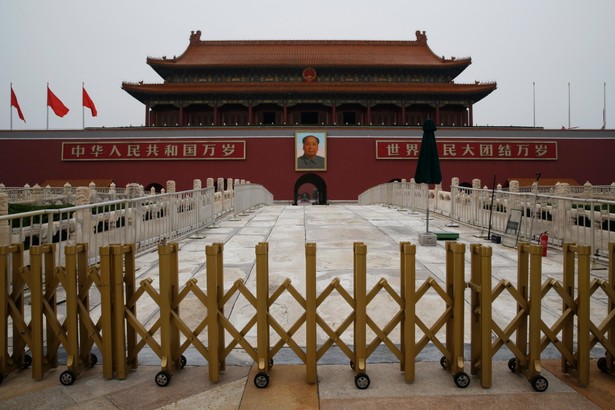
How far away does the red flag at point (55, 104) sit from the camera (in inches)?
1128

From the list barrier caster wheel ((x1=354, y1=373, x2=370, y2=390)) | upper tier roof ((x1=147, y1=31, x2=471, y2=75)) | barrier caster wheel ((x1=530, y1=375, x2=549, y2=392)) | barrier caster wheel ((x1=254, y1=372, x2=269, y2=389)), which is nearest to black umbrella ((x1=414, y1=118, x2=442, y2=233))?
barrier caster wheel ((x1=530, y1=375, x2=549, y2=392))

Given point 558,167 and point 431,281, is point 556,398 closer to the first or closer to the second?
point 431,281

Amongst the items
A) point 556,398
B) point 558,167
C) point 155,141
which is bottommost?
point 556,398

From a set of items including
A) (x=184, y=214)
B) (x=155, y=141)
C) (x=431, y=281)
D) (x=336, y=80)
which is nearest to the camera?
(x=431, y=281)

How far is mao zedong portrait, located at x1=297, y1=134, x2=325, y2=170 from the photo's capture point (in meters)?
27.7

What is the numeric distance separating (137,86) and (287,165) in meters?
11.7

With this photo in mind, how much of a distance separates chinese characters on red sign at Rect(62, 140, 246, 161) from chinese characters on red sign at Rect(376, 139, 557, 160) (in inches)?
374

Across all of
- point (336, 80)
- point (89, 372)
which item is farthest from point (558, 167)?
point (89, 372)

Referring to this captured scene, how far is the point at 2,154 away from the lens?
28047 millimetres

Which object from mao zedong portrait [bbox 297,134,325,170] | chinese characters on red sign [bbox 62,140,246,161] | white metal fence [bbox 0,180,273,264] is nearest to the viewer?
white metal fence [bbox 0,180,273,264]

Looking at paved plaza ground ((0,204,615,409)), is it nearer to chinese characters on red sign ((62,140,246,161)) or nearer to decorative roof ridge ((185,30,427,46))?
chinese characters on red sign ((62,140,246,161))

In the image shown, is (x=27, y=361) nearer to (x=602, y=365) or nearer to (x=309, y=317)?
(x=309, y=317)

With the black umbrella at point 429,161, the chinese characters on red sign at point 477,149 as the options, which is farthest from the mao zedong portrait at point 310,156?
the black umbrella at point 429,161

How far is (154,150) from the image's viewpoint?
2788 cm
